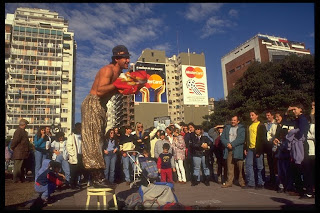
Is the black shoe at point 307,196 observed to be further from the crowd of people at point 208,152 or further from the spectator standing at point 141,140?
the spectator standing at point 141,140

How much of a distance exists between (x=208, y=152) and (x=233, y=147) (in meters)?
A: 1.26

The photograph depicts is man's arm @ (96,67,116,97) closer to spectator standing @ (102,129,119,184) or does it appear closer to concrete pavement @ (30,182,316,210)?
concrete pavement @ (30,182,316,210)

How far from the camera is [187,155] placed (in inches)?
277

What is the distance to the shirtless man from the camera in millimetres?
2570

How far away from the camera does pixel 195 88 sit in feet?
180

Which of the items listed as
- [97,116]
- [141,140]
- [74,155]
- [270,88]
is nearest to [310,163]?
[97,116]

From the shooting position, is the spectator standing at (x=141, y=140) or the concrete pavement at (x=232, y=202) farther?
the spectator standing at (x=141, y=140)

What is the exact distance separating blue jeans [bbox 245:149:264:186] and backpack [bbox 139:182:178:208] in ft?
9.15

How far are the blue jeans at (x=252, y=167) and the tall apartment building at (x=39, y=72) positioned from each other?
41.9 metres

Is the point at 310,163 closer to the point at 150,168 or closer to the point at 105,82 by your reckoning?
the point at 150,168

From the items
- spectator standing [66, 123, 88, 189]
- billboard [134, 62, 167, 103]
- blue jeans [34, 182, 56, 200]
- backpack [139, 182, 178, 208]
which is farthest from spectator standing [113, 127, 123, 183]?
billboard [134, 62, 167, 103]

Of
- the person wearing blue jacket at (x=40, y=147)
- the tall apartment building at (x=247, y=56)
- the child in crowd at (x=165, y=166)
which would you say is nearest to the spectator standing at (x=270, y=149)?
the child in crowd at (x=165, y=166)

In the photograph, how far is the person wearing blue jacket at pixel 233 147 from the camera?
5469 millimetres
